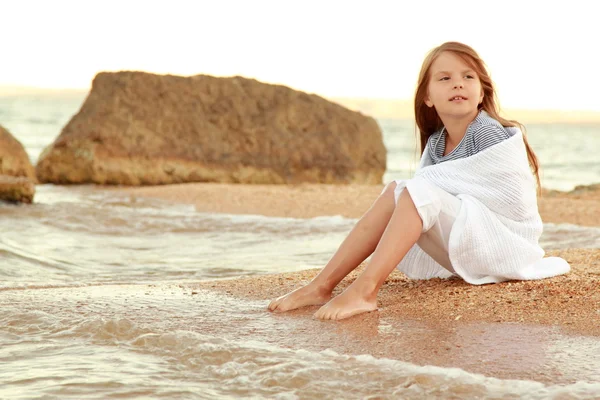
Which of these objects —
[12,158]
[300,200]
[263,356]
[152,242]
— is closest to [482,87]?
[263,356]

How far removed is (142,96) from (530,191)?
1040cm

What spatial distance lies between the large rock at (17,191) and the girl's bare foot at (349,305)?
21.4 feet

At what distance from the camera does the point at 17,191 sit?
8.93 meters

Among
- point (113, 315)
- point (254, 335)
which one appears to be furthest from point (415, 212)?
point (113, 315)

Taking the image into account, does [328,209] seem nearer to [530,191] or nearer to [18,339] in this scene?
[530,191]

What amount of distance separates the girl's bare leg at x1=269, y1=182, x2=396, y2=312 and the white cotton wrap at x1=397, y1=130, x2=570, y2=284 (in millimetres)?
132

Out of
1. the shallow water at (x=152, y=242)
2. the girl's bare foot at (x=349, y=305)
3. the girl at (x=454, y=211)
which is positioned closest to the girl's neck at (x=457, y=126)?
the girl at (x=454, y=211)

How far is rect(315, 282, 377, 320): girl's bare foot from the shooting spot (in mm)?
3277

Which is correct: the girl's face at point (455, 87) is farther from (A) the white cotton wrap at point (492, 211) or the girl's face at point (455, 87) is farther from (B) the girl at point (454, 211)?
(A) the white cotton wrap at point (492, 211)

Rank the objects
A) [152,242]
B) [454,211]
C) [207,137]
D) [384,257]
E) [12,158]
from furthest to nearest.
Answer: [207,137] < [12,158] < [152,242] < [454,211] < [384,257]

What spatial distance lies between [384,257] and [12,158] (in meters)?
9.37

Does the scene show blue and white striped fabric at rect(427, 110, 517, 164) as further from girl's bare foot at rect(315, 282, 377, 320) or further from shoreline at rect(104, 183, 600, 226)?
shoreline at rect(104, 183, 600, 226)

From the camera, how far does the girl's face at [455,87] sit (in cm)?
367

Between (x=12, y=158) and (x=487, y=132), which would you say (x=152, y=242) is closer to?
(x=487, y=132)
